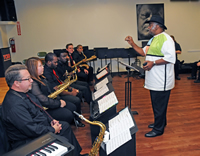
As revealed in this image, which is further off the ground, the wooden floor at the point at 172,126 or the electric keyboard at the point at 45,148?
the electric keyboard at the point at 45,148

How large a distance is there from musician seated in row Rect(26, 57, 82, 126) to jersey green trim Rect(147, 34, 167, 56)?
5.23 feet

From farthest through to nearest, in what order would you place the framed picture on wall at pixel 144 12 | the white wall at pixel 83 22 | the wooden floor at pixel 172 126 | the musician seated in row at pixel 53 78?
the framed picture on wall at pixel 144 12, the white wall at pixel 83 22, the musician seated in row at pixel 53 78, the wooden floor at pixel 172 126

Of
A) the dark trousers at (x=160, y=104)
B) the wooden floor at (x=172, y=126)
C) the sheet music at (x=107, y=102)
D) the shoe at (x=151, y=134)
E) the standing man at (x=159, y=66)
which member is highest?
the standing man at (x=159, y=66)

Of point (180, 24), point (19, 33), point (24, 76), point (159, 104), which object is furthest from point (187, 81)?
point (19, 33)

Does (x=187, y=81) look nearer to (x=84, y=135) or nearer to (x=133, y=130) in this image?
(x=84, y=135)

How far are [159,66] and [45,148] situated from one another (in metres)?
2.06

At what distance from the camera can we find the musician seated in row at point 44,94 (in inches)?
112

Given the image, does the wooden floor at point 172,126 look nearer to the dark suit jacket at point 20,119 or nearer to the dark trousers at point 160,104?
the dark trousers at point 160,104

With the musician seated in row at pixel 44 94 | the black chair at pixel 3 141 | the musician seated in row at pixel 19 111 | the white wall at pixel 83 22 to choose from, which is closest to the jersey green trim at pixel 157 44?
the musician seated in row at pixel 44 94

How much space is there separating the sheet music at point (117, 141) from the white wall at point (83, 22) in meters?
6.52

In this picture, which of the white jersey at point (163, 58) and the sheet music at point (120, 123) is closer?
the sheet music at point (120, 123)

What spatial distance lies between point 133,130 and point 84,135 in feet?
5.21

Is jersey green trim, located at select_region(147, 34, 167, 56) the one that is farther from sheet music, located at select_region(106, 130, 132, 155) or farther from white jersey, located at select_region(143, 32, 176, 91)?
sheet music, located at select_region(106, 130, 132, 155)

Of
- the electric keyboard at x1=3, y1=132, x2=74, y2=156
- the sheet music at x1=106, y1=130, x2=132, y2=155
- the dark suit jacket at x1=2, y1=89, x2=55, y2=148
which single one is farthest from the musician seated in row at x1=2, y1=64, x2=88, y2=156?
the sheet music at x1=106, y1=130, x2=132, y2=155
